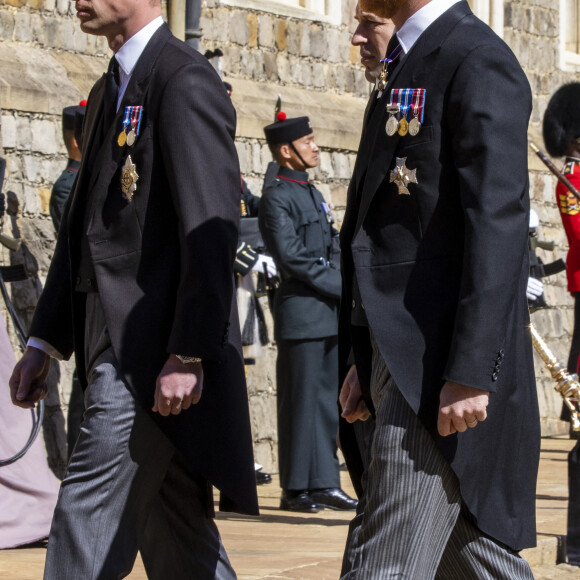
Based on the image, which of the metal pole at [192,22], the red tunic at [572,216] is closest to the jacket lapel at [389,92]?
the metal pole at [192,22]

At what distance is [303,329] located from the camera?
23.0 ft

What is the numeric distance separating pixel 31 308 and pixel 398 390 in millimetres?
4782

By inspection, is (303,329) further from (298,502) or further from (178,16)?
(178,16)

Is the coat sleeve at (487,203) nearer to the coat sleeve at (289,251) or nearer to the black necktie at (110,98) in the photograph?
the black necktie at (110,98)

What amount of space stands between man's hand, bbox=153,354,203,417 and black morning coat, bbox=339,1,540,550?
0.40 m

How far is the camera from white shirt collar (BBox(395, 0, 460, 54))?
2979 millimetres

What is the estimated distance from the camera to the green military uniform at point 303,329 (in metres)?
6.85

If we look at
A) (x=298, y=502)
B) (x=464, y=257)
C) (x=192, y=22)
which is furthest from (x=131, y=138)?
(x=298, y=502)

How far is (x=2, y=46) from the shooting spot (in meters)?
7.55

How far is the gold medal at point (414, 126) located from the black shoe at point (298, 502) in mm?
4028

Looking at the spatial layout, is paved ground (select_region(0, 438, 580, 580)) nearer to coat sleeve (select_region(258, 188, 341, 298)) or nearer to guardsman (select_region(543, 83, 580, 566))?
guardsman (select_region(543, 83, 580, 566))

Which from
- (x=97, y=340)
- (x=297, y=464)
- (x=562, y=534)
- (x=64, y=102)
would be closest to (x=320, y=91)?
(x=64, y=102)

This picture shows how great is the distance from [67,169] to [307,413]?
1725 mm

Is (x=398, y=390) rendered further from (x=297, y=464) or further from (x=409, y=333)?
(x=297, y=464)
